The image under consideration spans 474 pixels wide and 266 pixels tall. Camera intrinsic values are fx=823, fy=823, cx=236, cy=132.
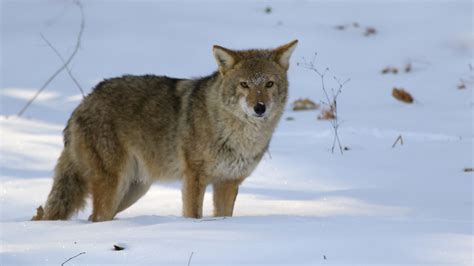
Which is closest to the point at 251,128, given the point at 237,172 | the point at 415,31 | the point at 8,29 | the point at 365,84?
the point at 237,172

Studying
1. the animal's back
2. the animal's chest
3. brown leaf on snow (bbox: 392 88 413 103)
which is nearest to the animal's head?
the animal's chest

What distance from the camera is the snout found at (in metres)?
6.54

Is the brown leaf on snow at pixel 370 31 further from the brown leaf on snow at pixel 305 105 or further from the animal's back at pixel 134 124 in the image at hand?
the animal's back at pixel 134 124

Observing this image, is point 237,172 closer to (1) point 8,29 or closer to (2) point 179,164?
(2) point 179,164

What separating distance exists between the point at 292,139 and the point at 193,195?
3.82 meters

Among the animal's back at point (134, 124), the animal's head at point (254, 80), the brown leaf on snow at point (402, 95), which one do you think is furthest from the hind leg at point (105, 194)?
the brown leaf on snow at point (402, 95)

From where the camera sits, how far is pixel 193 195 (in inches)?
262

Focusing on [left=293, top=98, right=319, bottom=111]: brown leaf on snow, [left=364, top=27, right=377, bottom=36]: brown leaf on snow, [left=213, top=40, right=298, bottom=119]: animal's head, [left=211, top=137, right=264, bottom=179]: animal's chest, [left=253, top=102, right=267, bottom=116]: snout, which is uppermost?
[left=364, top=27, right=377, bottom=36]: brown leaf on snow

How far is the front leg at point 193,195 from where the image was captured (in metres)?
6.64

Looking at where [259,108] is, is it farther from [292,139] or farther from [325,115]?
[325,115]

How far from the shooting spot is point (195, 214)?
21.9 ft

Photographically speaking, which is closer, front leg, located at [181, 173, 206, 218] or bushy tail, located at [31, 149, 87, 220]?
front leg, located at [181, 173, 206, 218]

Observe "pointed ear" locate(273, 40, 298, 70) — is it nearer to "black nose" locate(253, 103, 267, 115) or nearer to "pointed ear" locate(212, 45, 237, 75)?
"pointed ear" locate(212, 45, 237, 75)

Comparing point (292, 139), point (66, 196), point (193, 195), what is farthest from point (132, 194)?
point (292, 139)
